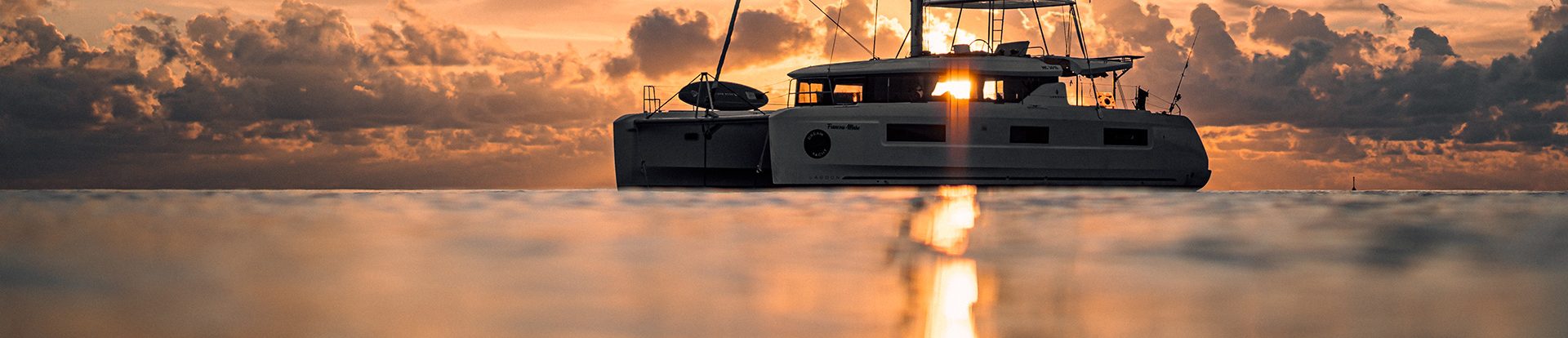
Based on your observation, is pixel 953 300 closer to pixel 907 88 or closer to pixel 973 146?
pixel 973 146

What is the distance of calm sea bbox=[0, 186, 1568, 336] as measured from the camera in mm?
3701

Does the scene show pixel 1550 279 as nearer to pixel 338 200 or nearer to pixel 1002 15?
pixel 338 200

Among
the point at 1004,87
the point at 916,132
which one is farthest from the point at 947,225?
the point at 1004,87

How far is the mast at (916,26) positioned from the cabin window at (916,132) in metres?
5.64

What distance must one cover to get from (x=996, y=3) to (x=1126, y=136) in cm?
562

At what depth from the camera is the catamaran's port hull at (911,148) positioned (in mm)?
23812

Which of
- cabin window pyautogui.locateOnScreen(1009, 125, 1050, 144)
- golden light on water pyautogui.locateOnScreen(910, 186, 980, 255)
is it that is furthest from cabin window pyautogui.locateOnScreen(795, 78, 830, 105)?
golden light on water pyautogui.locateOnScreen(910, 186, 980, 255)

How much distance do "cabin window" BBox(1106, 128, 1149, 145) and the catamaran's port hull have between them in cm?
2

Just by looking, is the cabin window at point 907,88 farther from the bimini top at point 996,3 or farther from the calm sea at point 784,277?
the calm sea at point 784,277

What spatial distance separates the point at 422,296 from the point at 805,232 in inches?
180

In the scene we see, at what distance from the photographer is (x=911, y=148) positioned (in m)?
24.1

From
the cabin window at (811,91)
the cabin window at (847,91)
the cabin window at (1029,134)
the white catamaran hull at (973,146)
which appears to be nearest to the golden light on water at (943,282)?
the white catamaran hull at (973,146)

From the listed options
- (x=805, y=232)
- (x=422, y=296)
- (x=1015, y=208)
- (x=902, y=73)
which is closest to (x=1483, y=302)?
(x=422, y=296)

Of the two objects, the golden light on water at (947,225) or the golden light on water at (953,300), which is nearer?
the golden light on water at (953,300)
